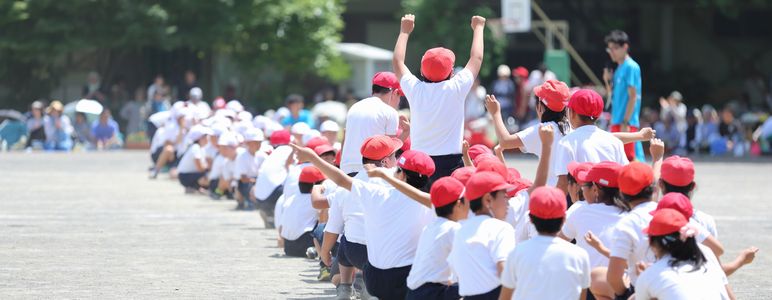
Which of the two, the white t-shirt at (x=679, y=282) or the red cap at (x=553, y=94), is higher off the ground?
the red cap at (x=553, y=94)

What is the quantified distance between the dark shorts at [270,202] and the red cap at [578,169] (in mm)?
7140

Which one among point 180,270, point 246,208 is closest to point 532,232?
point 180,270

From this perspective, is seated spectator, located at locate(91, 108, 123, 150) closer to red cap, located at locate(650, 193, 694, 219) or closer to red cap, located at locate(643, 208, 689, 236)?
red cap, located at locate(650, 193, 694, 219)

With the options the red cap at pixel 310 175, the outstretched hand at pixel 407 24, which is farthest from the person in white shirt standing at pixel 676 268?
the red cap at pixel 310 175

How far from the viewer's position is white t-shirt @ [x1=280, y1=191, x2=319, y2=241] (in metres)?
13.8

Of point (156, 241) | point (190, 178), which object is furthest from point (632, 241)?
point (190, 178)

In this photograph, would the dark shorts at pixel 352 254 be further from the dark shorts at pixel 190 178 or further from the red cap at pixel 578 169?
the dark shorts at pixel 190 178

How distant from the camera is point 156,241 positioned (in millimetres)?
15734

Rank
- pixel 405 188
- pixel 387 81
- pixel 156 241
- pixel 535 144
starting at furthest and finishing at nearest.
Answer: pixel 156 241
pixel 387 81
pixel 535 144
pixel 405 188

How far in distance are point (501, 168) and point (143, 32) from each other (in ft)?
101

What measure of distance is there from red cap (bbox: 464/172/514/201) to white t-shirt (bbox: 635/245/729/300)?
3.42 ft

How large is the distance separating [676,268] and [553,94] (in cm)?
315

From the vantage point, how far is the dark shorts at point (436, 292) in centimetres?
901

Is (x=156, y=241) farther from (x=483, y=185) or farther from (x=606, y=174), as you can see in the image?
(x=483, y=185)
